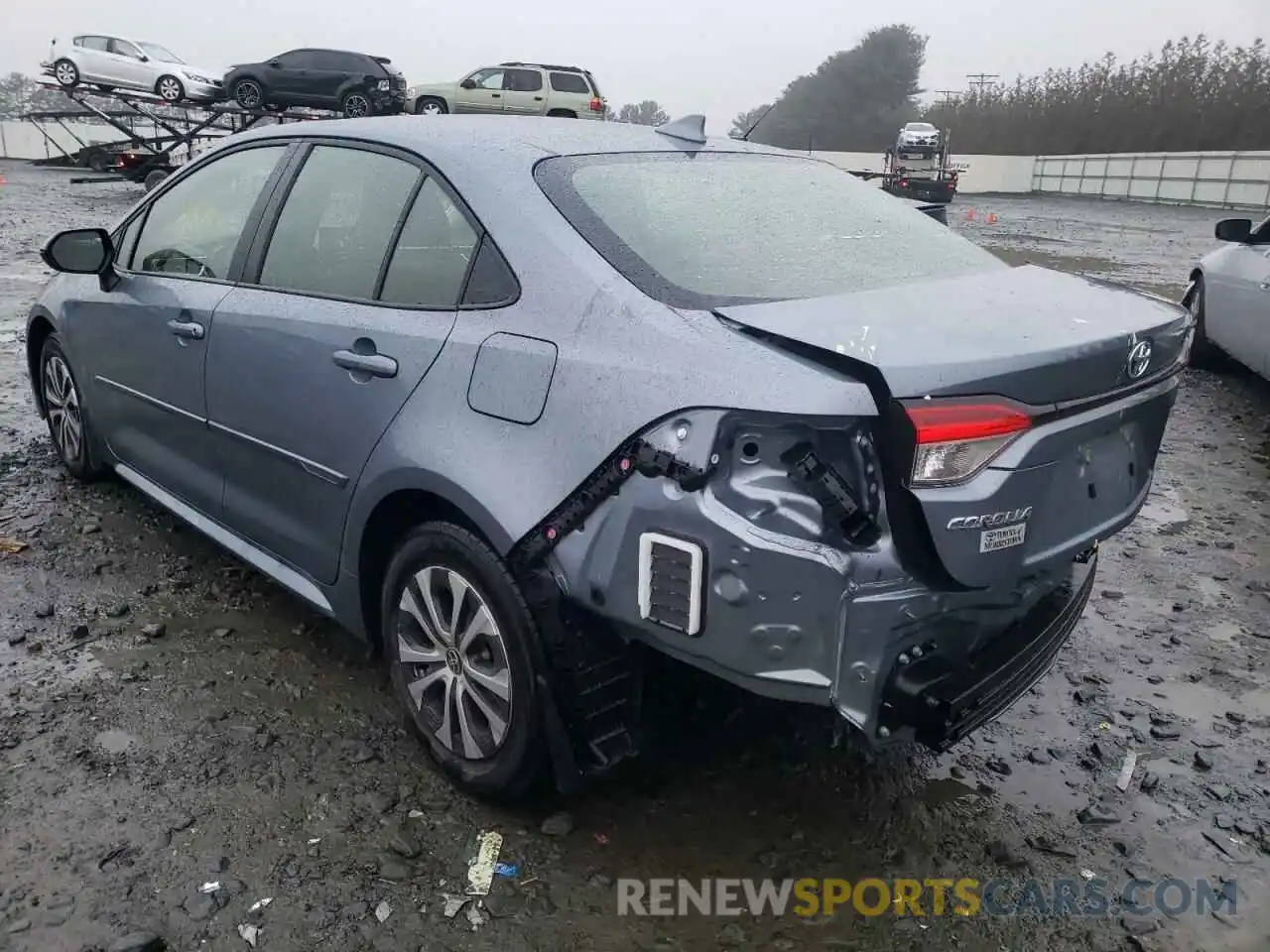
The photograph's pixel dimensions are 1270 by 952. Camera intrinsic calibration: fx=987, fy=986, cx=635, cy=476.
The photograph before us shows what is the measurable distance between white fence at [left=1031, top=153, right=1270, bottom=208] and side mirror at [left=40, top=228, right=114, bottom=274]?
115 feet

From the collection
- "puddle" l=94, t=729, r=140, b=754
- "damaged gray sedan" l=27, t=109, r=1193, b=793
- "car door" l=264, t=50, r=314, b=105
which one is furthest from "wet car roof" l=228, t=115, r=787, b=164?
"car door" l=264, t=50, r=314, b=105

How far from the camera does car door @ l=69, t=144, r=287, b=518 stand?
348cm

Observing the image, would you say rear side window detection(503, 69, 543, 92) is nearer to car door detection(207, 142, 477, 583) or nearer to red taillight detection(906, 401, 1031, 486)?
car door detection(207, 142, 477, 583)

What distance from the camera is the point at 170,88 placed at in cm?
2312

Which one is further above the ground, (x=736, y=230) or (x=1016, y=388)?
(x=736, y=230)

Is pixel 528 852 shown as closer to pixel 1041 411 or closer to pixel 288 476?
pixel 288 476

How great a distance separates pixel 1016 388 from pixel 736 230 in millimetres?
917

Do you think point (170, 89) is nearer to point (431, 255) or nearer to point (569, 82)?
point (569, 82)

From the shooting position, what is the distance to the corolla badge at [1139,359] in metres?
2.32

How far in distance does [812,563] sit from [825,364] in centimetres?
41

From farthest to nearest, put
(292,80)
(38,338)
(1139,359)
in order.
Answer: (292,80) < (38,338) < (1139,359)

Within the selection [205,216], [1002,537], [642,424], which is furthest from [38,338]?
[1002,537]

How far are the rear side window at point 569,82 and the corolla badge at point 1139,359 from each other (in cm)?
2366

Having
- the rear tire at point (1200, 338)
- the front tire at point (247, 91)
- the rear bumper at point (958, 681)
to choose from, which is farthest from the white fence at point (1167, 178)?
the rear bumper at point (958, 681)
